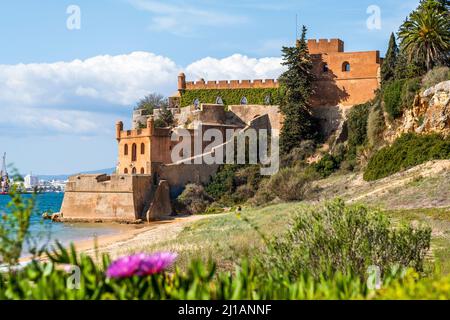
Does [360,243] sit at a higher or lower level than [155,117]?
lower

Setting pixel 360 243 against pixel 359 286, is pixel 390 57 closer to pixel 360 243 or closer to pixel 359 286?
pixel 360 243

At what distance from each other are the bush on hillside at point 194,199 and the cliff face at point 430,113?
44.8 feet

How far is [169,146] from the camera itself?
4559cm

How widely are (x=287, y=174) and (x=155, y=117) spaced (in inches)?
655

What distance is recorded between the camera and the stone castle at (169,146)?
4219cm

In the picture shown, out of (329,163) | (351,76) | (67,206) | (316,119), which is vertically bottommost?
(67,206)

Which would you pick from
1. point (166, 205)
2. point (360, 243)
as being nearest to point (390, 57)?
point (166, 205)

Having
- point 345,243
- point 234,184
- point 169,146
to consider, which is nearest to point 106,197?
point 169,146

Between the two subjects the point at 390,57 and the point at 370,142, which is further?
the point at 390,57

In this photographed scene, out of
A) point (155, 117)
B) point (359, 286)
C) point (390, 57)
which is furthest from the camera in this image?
point (155, 117)

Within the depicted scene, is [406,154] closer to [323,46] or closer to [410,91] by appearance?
[410,91]

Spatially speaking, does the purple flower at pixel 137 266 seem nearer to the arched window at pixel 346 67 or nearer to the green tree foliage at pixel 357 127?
the green tree foliage at pixel 357 127

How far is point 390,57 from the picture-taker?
4122 cm

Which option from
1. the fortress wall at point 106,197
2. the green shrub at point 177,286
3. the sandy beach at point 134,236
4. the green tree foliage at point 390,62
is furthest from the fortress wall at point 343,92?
the green shrub at point 177,286
